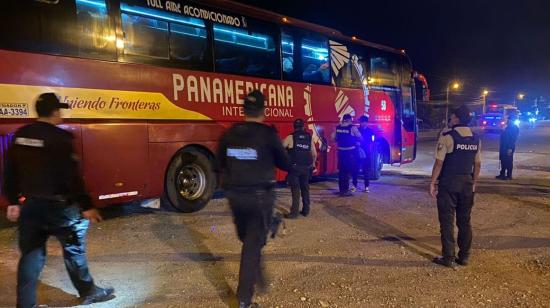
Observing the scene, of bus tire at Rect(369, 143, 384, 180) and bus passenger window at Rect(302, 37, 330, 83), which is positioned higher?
bus passenger window at Rect(302, 37, 330, 83)

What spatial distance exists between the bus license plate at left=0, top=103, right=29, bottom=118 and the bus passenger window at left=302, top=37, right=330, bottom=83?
5.87m

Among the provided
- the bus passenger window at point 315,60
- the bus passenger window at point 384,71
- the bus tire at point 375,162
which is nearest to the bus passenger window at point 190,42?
the bus passenger window at point 315,60

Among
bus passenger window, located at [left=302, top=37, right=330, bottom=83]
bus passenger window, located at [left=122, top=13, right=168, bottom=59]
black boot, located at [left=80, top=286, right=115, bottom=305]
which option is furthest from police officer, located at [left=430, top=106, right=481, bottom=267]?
bus passenger window, located at [left=302, top=37, right=330, bottom=83]

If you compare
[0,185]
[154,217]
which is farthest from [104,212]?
[0,185]

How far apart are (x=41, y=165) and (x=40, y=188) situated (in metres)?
0.18

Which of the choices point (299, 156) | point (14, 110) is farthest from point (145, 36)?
point (299, 156)

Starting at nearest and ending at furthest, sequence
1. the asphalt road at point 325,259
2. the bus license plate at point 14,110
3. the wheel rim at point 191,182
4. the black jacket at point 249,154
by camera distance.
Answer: the black jacket at point 249,154 → the asphalt road at point 325,259 → the bus license plate at point 14,110 → the wheel rim at point 191,182

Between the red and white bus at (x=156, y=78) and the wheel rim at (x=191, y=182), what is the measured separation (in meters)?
0.02

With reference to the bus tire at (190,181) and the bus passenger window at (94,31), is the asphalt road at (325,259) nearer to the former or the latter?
the bus tire at (190,181)

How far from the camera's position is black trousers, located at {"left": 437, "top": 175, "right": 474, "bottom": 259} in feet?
17.0

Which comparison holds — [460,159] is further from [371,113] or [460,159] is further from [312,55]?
[371,113]

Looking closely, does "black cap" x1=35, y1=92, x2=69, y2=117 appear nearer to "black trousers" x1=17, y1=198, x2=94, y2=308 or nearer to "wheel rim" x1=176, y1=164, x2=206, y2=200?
"black trousers" x1=17, y1=198, x2=94, y2=308

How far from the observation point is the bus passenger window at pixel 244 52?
27.0ft

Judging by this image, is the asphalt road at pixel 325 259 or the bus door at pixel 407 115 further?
the bus door at pixel 407 115
